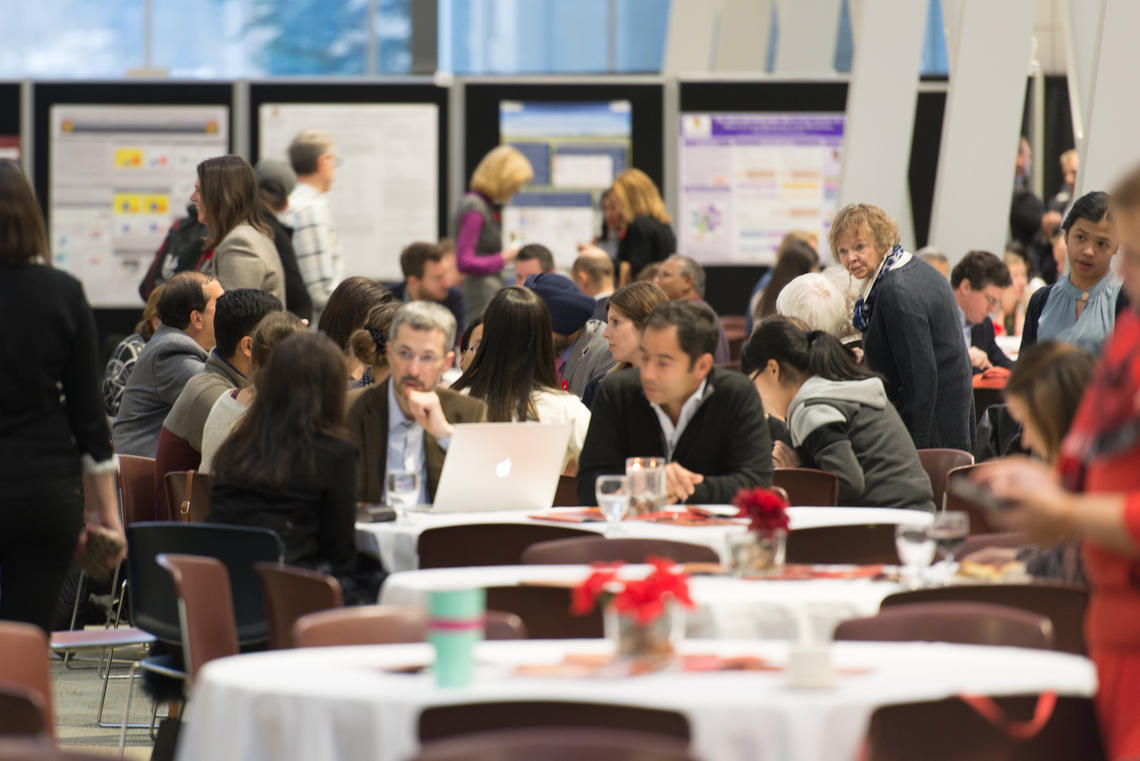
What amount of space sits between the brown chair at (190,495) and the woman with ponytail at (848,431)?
180 cm

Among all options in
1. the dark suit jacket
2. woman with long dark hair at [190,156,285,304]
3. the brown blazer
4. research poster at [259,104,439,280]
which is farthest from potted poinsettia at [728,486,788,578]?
research poster at [259,104,439,280]

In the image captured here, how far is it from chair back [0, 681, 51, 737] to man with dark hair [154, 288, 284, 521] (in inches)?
127

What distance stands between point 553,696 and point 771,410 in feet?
11.8

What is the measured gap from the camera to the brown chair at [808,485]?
5.34m

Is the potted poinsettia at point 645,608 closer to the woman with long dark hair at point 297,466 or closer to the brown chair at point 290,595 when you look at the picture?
the brown chair at point 290,595

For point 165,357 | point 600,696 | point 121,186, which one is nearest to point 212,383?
point 165,357

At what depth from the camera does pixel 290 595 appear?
12.1 ft

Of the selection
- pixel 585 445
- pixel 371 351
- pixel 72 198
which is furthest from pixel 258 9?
pixel 585 445

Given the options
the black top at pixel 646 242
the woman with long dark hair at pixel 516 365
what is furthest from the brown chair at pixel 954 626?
the black top at pixel 646 242

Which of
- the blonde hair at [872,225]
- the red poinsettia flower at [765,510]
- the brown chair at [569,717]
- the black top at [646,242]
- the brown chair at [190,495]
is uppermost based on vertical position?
the blonde hair at [872,225]

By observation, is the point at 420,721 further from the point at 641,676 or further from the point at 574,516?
the point at 574,516

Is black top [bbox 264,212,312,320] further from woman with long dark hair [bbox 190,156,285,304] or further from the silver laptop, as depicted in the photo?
the silver laptop

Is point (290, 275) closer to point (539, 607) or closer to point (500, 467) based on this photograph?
point (500, 467)

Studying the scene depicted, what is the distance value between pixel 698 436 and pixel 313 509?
125 cm
